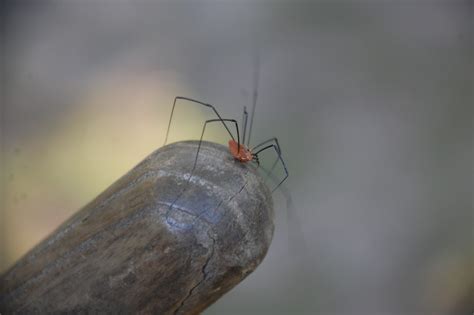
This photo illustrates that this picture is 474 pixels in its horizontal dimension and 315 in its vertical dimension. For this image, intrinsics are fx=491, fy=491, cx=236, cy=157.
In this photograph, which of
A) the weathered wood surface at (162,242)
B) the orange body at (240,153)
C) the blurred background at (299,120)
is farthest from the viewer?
the blurred background at (299,120)

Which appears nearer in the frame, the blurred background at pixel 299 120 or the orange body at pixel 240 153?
the orange body at pixel 240 153

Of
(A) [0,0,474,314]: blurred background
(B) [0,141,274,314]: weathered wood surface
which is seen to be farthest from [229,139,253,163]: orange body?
(A) [0,0,474,314]: blurred background

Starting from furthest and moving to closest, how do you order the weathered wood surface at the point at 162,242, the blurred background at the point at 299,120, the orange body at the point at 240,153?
the blurred background at the point at 299,120 < the orange body at the point at 240,153 < the weathered wood surface at the point at 162,242

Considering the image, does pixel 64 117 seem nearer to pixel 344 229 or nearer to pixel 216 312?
pixel 216 312

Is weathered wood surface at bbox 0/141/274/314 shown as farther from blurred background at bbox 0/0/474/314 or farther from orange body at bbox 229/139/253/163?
blurred background at bbox 0/0/474/314

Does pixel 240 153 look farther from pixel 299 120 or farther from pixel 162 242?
pixel 299 120

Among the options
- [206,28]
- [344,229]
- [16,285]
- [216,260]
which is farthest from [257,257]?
[206,28]

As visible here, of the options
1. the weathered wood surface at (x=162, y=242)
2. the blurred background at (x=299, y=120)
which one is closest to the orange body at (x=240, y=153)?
the weathered wood surface at (x=162, y=242)

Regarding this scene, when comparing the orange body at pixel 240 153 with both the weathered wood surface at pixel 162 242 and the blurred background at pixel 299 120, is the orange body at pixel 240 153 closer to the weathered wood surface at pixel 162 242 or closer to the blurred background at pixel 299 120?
the weathered wood surface at pixel 162 242
